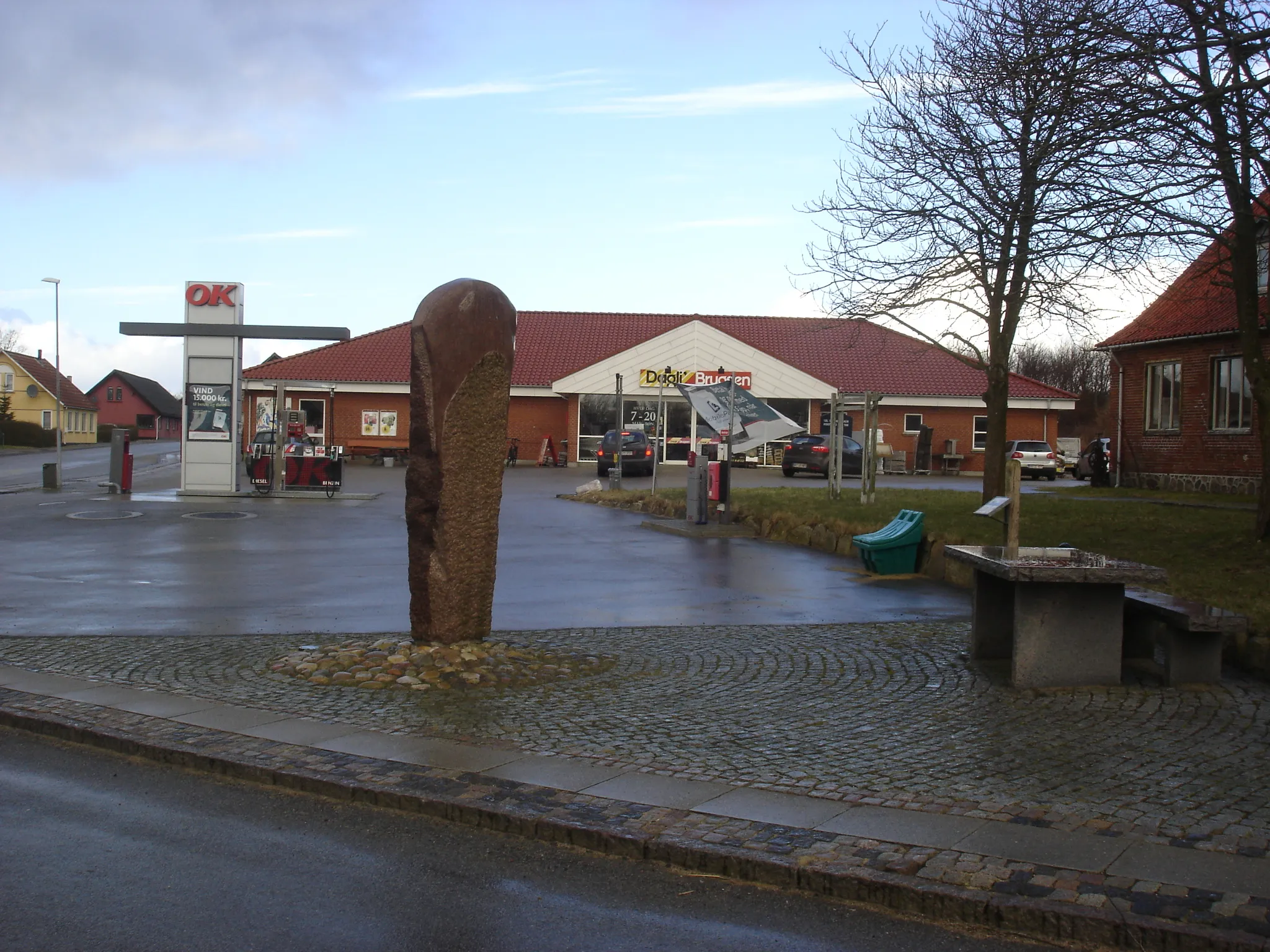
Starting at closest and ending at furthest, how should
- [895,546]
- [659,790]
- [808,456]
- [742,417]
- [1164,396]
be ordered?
[659,790]
[895,546]
[742,417]
[1164,396]
[808,456]

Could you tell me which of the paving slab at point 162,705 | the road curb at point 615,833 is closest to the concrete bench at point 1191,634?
the road curb at point 615,833

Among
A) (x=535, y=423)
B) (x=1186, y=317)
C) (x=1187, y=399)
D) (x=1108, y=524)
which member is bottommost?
(x=1108, y=524)

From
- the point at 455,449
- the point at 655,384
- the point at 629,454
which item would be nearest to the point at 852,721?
the point at 455,449

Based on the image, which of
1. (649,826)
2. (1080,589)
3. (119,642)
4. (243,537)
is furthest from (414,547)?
(243,537)

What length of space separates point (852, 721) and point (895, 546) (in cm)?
792

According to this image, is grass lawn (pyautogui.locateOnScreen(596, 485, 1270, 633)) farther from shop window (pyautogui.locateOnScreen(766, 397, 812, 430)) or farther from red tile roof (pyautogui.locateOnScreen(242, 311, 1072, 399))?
red tile roof (pyautogui.locateOnScreen(242, 311, 1072, 399))

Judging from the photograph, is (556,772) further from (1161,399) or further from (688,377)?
(688,377)

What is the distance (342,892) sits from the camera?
4.70 meters

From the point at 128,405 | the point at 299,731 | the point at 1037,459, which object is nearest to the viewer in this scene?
the point at 299,731

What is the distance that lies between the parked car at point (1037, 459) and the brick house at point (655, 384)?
11.1ft

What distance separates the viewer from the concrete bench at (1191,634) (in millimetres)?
7984

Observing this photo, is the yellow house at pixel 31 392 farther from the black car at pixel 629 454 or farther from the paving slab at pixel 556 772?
the paving slab at pixel 556 772

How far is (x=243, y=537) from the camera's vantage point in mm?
18531

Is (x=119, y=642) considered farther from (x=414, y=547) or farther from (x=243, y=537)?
(x=243, y=537)
